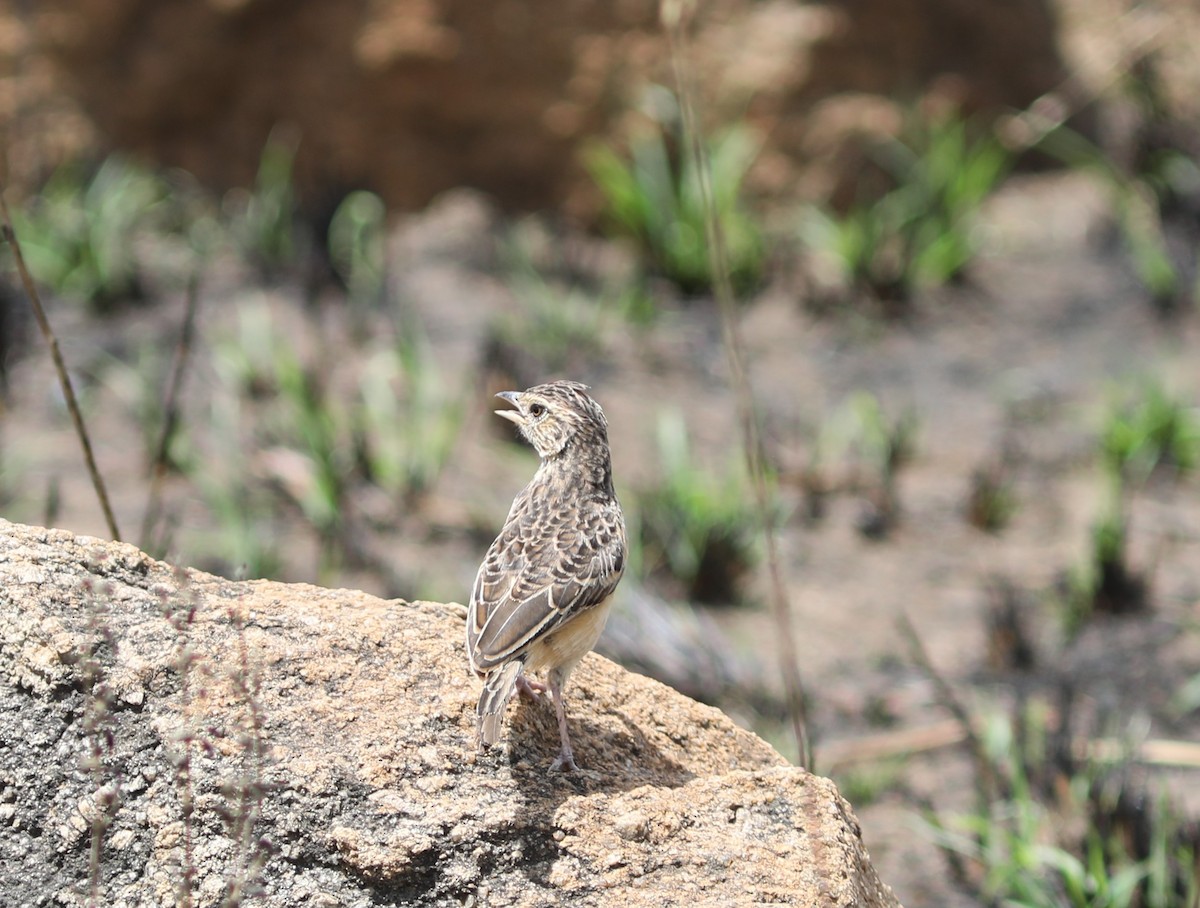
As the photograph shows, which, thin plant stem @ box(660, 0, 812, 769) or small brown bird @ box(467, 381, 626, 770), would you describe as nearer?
thin plant stem @ box(660, 0, 812, 769)

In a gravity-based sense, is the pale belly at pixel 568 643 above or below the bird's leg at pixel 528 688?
above

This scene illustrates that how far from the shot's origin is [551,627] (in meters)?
3.68

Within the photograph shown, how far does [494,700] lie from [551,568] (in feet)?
1.77

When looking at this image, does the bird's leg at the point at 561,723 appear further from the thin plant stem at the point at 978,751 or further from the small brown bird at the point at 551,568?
the thin plant stem at the point at 978,751

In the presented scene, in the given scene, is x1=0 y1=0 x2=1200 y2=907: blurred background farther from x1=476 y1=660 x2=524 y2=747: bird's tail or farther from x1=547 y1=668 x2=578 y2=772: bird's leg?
x1=476 y1=660 x2=524 y2=747: bird's tail

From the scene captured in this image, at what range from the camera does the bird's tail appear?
11.0 feet

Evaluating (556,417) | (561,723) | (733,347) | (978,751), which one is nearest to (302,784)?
(561,723)

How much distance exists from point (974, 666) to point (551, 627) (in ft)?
15.2

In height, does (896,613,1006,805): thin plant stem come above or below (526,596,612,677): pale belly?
below

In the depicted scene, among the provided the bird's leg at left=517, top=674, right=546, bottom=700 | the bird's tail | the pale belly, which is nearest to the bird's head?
the pale belly

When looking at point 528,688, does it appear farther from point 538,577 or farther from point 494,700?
point 494,700

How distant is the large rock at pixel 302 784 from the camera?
10.1ft

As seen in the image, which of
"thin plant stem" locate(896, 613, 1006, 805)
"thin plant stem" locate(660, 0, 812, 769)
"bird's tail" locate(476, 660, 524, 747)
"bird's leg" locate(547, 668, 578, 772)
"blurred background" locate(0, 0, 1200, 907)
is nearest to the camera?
"thin plant stem" locate(660, 0, 812, 769)

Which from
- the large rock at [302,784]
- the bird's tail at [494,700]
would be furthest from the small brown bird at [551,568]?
the large rock at [302,784]
